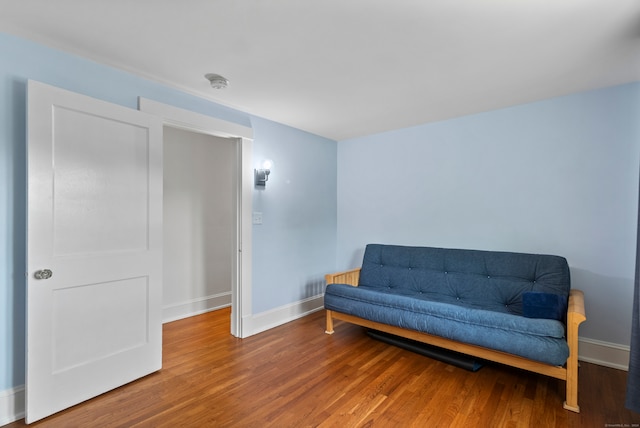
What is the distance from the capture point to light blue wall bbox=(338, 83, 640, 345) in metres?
2.54

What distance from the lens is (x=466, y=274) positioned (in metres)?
3.05

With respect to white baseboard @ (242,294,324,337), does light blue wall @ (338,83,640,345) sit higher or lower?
higher

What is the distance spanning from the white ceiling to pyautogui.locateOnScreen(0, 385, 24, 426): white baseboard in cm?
214

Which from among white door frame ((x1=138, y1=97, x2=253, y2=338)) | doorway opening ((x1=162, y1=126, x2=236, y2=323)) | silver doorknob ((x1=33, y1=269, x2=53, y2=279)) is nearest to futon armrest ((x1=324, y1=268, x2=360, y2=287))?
white door frame ((x1=138, y1=97, x2=253, y2=338))

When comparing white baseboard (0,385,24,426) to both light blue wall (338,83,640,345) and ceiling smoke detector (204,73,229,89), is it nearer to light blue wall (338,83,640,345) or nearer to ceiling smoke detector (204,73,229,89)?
ceiling smoke detector (204,73,229,89)

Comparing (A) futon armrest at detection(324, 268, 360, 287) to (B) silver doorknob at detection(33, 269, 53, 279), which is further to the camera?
(A) futon armrest at detection(324, 268, 360, 287)

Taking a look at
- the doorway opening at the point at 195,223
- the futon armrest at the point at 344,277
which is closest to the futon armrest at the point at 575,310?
the futon armrest at the point at 344,277

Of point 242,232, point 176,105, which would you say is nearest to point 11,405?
point 242,232

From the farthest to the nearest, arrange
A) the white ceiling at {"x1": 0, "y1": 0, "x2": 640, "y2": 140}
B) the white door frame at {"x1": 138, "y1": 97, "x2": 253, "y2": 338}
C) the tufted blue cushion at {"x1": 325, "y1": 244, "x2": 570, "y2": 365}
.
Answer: the white door frame at {"x1": 138, "y1": 97, "x2": 253, "y2": 338}, the tufted blue cushion at {"x1": 325, "y1": 244, "x2": 570, "y2": 365}, the white ceiling at {"x1": 0, "y1": 0, "x2": 640, "y2": 140}

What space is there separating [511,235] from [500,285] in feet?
1.78

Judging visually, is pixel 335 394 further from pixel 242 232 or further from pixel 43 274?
pixel 43 274

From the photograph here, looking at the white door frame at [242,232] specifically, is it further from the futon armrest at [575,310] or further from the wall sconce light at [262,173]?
the futon armrest at [575,310]

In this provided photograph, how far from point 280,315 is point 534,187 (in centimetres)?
289

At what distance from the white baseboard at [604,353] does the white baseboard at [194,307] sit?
155 inches
